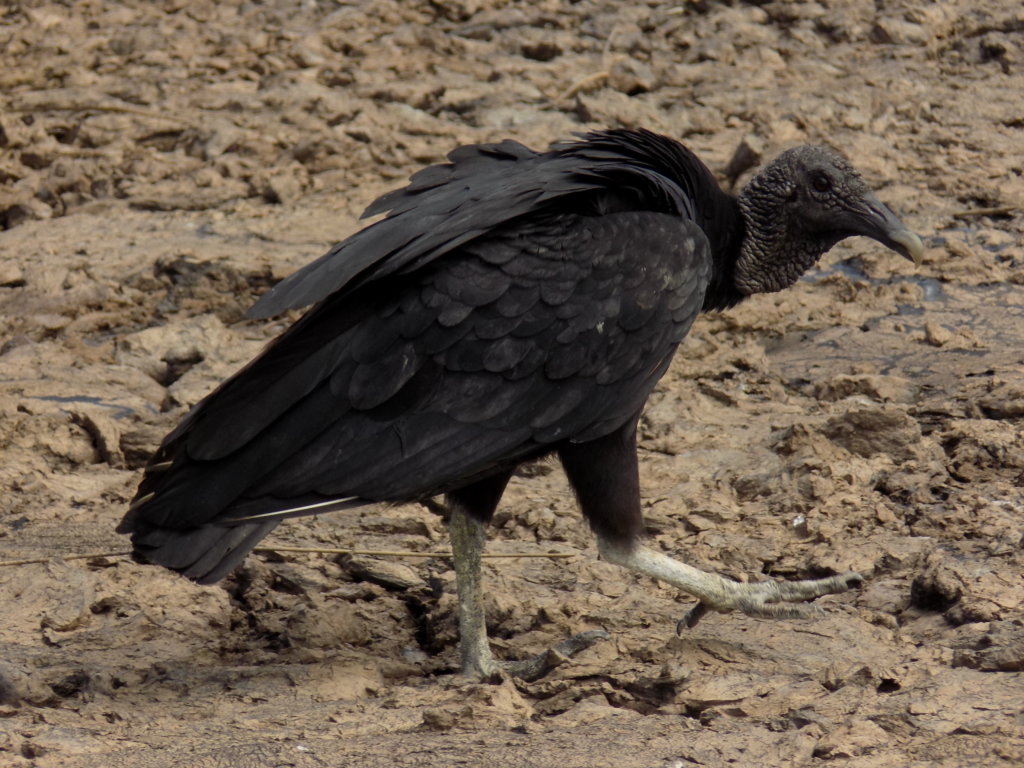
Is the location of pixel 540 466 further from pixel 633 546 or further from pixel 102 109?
pixel 102 109

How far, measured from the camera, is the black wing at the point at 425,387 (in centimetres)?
335

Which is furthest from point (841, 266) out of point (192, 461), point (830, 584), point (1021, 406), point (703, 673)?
point (192, 461)

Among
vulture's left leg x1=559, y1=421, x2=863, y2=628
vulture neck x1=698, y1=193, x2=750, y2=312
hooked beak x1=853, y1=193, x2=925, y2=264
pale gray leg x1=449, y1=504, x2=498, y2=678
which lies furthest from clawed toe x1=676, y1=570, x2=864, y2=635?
hooked beak x1=853, y1=193, x2=925, y2=264

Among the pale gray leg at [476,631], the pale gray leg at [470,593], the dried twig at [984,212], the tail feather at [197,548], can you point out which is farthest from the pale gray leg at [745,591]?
the dried twig at [984,212]

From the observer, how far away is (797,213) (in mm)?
4184

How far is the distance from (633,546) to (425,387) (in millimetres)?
744

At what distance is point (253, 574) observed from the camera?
4.06 m

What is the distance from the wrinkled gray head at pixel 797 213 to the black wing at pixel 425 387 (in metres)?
0.68

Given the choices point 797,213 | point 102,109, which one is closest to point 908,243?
point 797,213

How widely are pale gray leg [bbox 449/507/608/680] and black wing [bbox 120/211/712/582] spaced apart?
1.05 feet

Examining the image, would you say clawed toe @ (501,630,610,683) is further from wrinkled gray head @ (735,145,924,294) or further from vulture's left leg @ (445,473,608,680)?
wrinkled gray head @ (735,145,924,294)

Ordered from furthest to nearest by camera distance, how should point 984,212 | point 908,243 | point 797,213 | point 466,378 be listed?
point 984,212 → point 797,213 → point 908,243 → point 466,378

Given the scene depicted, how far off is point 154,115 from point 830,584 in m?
4.81

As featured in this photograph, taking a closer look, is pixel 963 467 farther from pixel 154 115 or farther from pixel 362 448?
pixel 154 115
